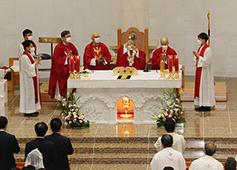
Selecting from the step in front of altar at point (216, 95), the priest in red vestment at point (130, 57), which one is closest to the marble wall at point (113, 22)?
the step in front of altar at point (216, 95)

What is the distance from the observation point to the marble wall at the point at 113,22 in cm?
1448

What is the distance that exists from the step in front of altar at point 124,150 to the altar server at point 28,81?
1504 mm

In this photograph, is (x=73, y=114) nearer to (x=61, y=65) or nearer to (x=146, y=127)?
(x=146, y=127)

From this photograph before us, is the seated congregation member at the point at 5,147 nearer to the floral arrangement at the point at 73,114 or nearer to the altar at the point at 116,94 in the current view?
the floral arrangement at the point at 73,114

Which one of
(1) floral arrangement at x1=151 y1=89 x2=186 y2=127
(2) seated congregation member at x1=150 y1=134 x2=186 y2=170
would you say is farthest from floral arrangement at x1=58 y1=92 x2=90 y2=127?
(2) seated congregation member at x1=150 y1=134 x2=186 y2=170

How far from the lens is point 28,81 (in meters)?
9.97

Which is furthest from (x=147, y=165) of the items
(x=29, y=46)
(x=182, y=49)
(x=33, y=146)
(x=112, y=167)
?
(x=182, y=49)

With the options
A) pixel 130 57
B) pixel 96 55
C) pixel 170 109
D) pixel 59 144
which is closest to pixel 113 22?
pixel 96 55

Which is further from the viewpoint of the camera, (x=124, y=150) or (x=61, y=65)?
(x=61, y=65)

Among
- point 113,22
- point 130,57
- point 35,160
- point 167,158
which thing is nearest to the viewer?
point 35,160

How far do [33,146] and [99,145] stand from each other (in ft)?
9.60

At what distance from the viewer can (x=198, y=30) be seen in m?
14.8

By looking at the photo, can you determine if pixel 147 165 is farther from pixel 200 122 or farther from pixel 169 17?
pixel 169 17

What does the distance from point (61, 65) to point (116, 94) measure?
84.9 inches
